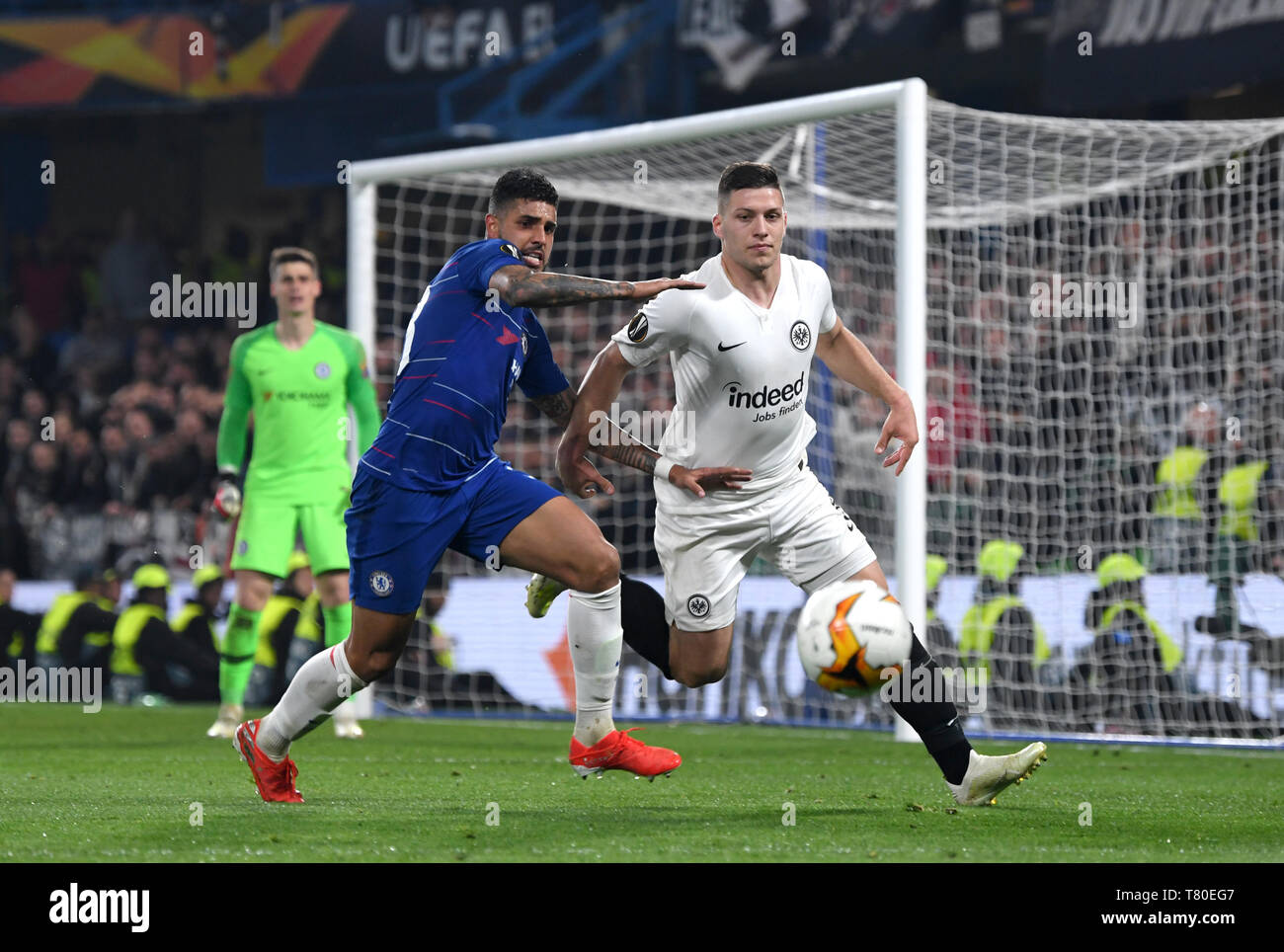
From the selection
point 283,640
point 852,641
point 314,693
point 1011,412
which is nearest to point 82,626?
point 283,640

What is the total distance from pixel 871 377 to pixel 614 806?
1759 millimetres

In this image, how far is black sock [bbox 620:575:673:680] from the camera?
21.0 ft

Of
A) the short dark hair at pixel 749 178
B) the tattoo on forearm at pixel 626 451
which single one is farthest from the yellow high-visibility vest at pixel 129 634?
the short dark hair at pixel 749 178

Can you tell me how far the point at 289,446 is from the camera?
29.2 feet

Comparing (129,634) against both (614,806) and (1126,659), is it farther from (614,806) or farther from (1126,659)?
(614,806)

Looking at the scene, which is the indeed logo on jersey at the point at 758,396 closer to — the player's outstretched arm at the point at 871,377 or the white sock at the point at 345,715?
the player's outstretched arm at the point at 871,377

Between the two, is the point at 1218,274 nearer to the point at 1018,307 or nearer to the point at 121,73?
the point at 1018,307

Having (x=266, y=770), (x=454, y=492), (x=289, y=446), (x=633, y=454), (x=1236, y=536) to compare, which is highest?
(x=289, y=446)

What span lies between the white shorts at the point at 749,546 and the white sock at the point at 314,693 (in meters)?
1.27

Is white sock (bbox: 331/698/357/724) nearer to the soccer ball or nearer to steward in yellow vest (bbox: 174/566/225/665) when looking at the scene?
steward in yellow vest (bbox: 174/566/225/665)

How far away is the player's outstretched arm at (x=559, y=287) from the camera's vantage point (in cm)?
503

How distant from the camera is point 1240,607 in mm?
9375
